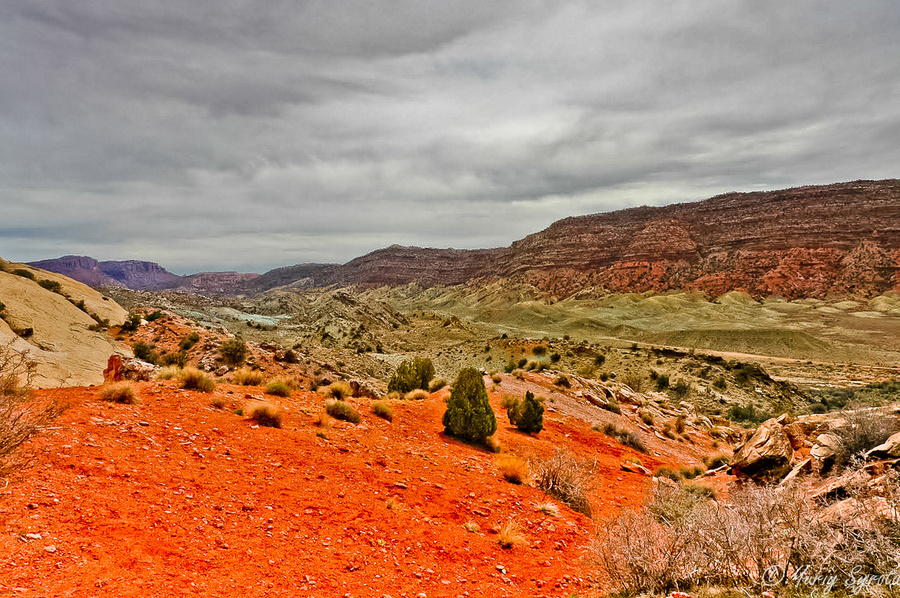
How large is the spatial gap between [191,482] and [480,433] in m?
7.93

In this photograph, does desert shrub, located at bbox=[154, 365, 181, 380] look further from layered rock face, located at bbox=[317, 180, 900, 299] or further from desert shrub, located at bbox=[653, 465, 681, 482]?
layered rock face, located at bbox=[317, 180, 900, 299]

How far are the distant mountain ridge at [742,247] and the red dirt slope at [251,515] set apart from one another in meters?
116

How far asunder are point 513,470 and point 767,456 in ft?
25.3

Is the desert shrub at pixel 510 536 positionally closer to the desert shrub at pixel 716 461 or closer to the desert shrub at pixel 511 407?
the desert shrub at pixel 511 407

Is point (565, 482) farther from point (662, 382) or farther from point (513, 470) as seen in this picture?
point (662, 382)

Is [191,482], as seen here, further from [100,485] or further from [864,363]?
[864,363]

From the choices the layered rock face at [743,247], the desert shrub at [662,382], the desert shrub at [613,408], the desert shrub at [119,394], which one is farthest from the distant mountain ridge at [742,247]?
the desert shrub at [119,394]

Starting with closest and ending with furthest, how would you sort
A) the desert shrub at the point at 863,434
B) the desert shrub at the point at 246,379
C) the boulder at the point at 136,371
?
the desert shrub at the point at 863,434 → the boulder at the point at 136,371 → the desert shrub at the point at 246,379

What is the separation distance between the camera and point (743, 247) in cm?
10956

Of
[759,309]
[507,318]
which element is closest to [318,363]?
[507,318]

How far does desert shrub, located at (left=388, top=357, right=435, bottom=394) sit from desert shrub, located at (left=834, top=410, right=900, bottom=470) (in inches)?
563

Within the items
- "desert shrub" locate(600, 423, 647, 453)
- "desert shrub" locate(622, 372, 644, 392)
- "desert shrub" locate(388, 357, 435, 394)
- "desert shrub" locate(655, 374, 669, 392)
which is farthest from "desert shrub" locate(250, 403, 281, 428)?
"desert shrub" locate(655, 374, 669, 392)

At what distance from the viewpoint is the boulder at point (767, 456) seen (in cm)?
1068

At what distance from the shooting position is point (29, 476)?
16.7ft
